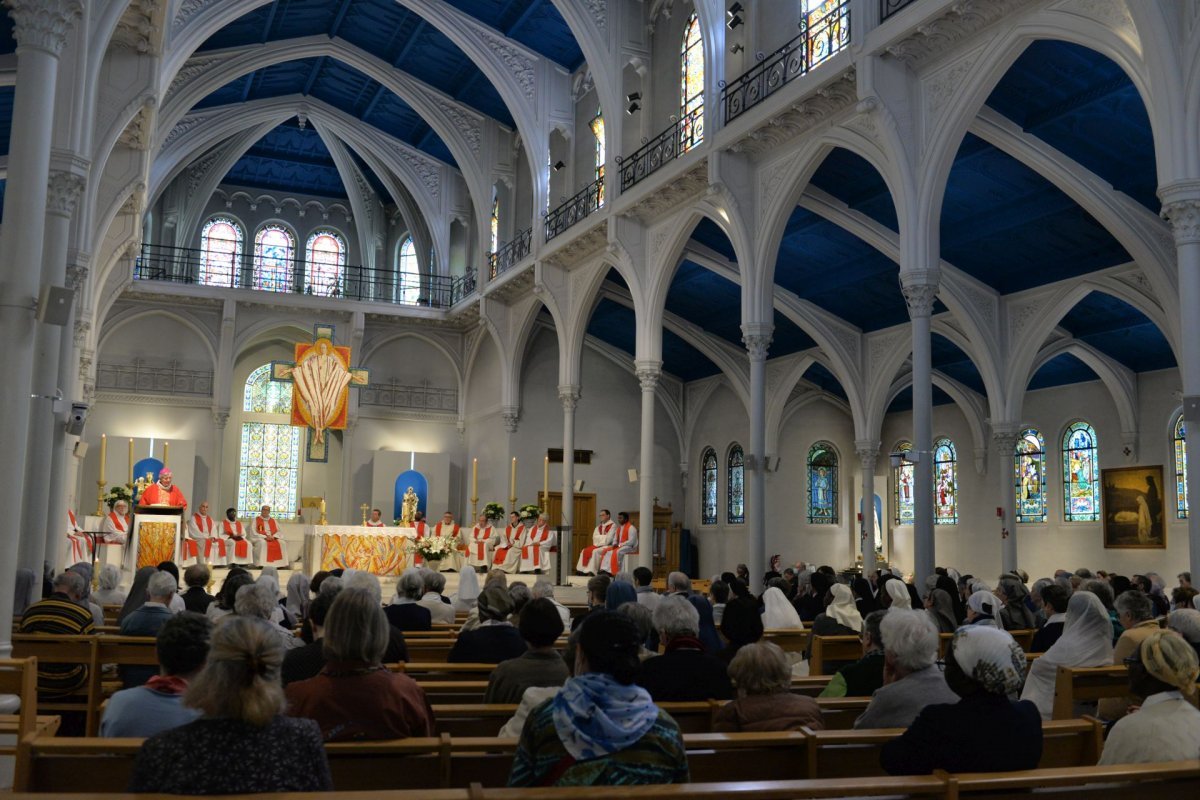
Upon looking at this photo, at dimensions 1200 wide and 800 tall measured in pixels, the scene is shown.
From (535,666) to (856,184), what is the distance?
45.0 ft

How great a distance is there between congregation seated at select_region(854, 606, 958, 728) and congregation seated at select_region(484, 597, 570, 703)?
125cm

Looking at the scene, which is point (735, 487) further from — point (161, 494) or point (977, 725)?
point (977, 725)

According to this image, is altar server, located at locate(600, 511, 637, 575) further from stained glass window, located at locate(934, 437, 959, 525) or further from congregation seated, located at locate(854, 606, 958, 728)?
congregation seated, located at locate(854, 606, 958, 728)

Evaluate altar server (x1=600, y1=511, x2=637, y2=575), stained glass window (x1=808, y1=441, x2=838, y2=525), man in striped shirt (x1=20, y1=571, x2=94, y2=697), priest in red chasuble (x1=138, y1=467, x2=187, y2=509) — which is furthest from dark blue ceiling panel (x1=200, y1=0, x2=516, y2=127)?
man in striped shirt (x1=20, y1=571, x2=94, y2=697)

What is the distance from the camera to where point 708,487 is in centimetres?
2767

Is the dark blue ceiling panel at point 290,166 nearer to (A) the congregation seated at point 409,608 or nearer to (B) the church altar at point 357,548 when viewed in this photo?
(B) the church altar at point 357,548

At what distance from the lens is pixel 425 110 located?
2527 cm

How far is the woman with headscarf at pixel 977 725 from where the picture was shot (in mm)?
3215

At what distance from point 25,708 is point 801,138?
12.5 metres

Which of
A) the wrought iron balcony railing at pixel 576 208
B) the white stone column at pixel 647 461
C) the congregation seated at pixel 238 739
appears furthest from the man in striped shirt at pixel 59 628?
the wrought iron balcony railing at pixel 576 208

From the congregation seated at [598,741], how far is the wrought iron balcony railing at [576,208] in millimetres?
18203

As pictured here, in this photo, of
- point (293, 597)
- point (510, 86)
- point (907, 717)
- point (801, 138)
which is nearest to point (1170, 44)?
point (801, 138)

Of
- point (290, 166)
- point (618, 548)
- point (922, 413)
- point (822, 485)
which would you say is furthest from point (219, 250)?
point (922, 413)

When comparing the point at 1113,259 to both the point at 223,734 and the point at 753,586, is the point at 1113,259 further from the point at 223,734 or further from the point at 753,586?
the point at 223,734
